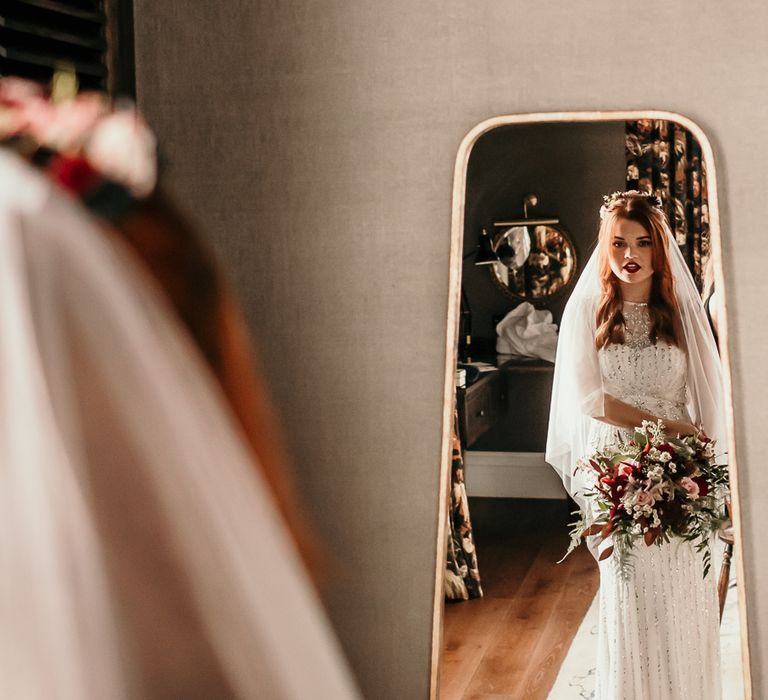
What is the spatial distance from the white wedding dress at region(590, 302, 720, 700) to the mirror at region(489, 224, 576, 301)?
4.6 inches

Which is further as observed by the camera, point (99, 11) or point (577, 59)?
point (99, 11)

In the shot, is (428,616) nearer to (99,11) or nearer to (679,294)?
(679,294)

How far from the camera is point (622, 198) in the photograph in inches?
59.2

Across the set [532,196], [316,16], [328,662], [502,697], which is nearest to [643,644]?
[502,697]

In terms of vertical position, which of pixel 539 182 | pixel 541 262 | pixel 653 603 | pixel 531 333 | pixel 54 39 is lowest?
pixel 653 603

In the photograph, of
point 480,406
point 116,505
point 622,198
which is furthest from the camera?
point 480,406

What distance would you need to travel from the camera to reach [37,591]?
74 cm

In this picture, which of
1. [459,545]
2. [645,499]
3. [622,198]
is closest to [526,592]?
[459,545]

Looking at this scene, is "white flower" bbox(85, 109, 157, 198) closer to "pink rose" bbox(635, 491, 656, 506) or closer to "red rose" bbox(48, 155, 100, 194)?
"red rose" bbox(48, 155, 100, 194)

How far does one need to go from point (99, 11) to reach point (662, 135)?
0.96 metres

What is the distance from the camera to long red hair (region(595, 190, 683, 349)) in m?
1.50

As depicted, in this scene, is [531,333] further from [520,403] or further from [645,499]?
[645,499]

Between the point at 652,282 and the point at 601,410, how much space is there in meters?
0.21

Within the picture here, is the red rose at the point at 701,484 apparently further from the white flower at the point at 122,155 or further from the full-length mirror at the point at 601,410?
the white flower at the point at 122,155
